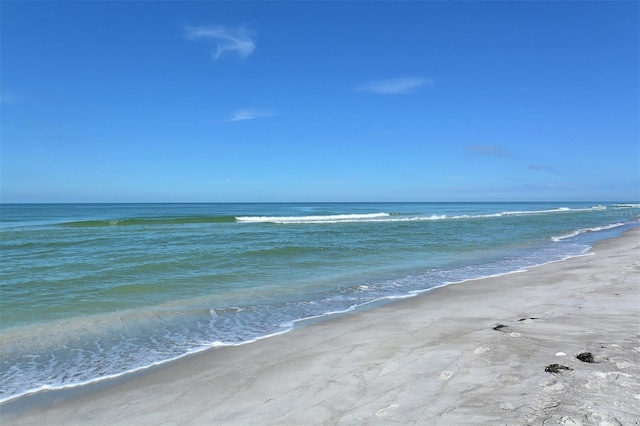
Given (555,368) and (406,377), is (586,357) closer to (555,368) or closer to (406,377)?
(555,368)

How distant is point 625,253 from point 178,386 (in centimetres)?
1584

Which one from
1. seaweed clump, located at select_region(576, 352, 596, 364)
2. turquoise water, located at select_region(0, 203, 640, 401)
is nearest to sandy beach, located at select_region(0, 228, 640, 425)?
seaweed clump, located at select_region(576, 352, 596, 364)

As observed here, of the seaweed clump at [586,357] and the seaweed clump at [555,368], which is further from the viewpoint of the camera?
the seaweed clump at [586,357]

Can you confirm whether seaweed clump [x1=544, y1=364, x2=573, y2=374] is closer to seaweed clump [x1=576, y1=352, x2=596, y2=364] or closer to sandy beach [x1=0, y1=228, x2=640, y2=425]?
sandy beach [x1=0, y1=228, x2=640, y2=425]

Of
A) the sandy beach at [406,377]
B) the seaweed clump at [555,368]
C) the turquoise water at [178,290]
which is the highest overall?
the seaweed clump at [555,368]

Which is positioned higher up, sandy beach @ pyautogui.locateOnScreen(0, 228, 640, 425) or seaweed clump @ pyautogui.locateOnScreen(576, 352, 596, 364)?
seaweed clump @ pyautogui.locateOnScreen(576, 352, 596, 364)

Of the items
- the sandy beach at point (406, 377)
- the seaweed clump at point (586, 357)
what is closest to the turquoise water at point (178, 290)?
the sandy beach at point (406, 377)

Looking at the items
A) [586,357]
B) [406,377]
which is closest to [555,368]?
[586,357]

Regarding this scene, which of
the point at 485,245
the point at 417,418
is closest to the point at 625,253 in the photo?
the point at 485,245

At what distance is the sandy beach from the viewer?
345 centimetres

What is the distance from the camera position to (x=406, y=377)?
423 cm

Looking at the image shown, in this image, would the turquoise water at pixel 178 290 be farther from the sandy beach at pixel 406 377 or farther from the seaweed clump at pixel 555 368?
the seaweed clump at pixel 555 368

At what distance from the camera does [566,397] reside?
343 cm

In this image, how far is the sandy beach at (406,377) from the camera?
136 inches
